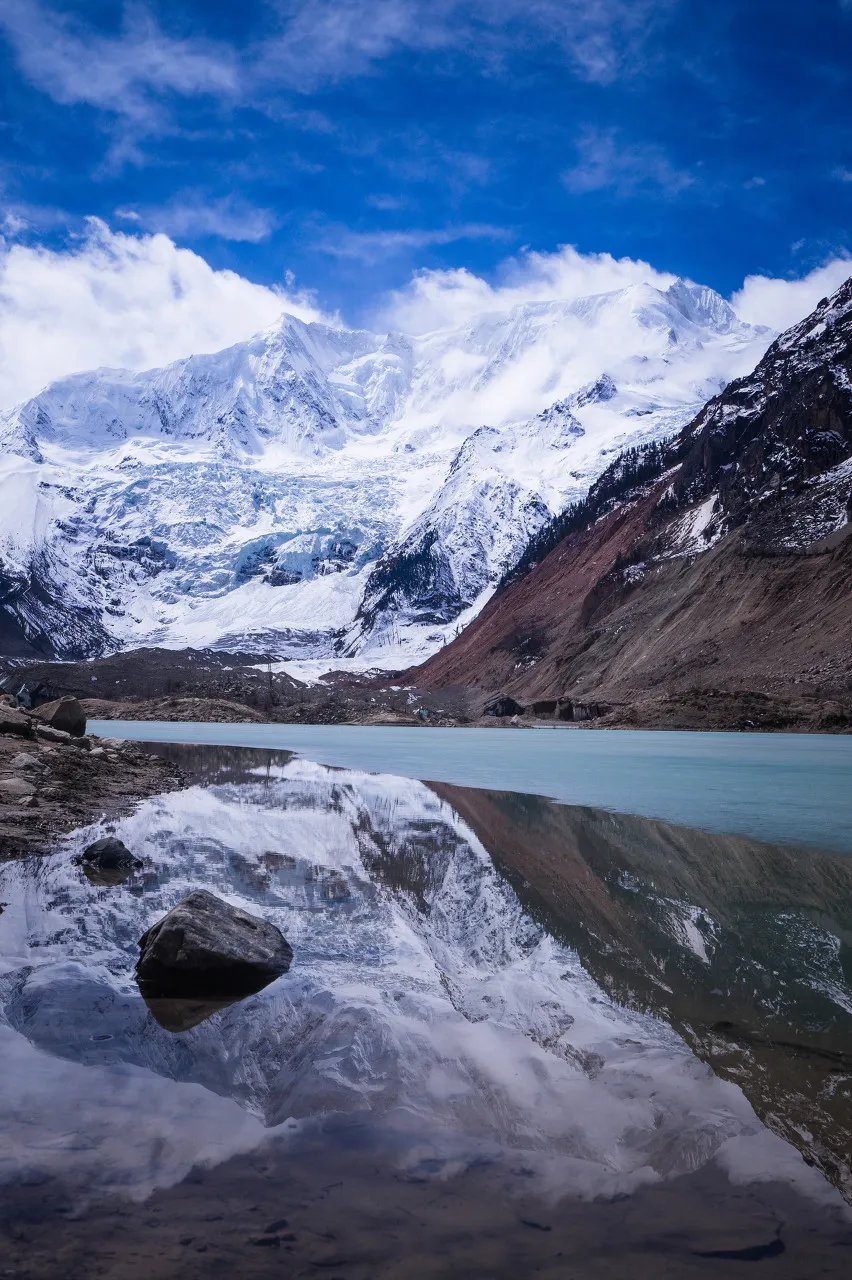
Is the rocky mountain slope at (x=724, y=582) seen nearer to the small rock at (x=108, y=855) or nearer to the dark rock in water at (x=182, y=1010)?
the small rock at (x=108, y=855)

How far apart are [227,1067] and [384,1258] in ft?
7.44

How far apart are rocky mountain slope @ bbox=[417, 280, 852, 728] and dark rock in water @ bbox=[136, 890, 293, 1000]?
59.6 meters

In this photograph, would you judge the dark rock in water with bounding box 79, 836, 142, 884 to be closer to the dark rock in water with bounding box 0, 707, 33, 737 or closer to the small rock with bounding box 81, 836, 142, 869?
the small rock with bounding box 81, 836, 142, 869

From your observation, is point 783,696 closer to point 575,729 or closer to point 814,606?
point 814,606

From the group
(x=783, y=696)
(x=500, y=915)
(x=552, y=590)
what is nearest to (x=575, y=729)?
(x=783, y=696)

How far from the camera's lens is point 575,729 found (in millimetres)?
79812

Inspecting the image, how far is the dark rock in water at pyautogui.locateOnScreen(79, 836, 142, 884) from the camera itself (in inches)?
438

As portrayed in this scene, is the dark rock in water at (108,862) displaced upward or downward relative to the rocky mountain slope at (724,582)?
downward

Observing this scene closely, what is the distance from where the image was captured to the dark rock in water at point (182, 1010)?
20.5 ft

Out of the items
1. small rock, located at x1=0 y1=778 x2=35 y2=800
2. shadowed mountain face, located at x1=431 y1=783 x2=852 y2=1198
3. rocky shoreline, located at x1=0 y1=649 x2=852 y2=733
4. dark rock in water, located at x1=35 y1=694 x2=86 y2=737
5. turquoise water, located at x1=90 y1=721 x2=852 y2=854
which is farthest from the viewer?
rocky shoreline, located at x1=0 y1=649 x2=852 y2=733

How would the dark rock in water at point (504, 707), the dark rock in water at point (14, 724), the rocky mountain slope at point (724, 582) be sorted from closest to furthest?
the dark rock in water at point (14, 724), the rocky mountain slope at point (724, 582), the dark rock in water at point (504, 707)

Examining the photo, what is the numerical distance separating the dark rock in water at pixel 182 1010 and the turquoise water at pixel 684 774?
11.8 meters

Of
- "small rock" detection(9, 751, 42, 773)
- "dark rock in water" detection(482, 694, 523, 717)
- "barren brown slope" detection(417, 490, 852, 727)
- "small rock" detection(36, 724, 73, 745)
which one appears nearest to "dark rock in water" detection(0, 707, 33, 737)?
"small rock" detection(36, 724, 73, 745)

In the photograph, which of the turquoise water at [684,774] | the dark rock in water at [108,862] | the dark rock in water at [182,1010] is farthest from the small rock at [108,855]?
the turquoise water at [684,774]
